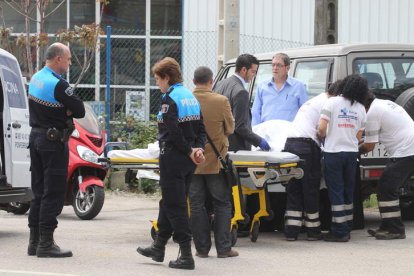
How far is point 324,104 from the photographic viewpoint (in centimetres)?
1130

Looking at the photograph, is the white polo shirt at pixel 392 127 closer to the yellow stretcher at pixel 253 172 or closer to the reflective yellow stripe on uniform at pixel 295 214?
the yellow stretcher at pixel 253 172

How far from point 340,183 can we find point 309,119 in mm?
732

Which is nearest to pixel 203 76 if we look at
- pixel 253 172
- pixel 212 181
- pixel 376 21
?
pixel 212 181

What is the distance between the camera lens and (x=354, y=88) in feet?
36.6

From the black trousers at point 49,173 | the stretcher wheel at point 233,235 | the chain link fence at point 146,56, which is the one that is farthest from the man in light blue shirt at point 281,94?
the chain link fence at point 146,56

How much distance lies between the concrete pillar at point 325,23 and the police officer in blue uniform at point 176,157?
293 inches

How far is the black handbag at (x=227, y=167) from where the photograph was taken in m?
10.1

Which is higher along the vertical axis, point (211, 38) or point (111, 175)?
point (211, 38)

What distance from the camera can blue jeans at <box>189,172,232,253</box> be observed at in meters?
10.1

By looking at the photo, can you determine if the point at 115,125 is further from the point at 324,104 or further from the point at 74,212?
the point at 324,104

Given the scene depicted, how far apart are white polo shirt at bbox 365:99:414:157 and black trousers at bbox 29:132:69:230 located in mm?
3318

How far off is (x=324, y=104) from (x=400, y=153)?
0.95 m

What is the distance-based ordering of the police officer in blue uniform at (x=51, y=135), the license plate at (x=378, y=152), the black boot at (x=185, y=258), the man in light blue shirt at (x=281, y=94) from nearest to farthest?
the black boot at (x=185, y=258) < the police officer in blue uniform at (x=51, y=135) < the license plate at (x=378, y=152) < the man in light blue shirt at (x=281, y=94)

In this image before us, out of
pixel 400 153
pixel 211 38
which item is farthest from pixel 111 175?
pixel 400 153
